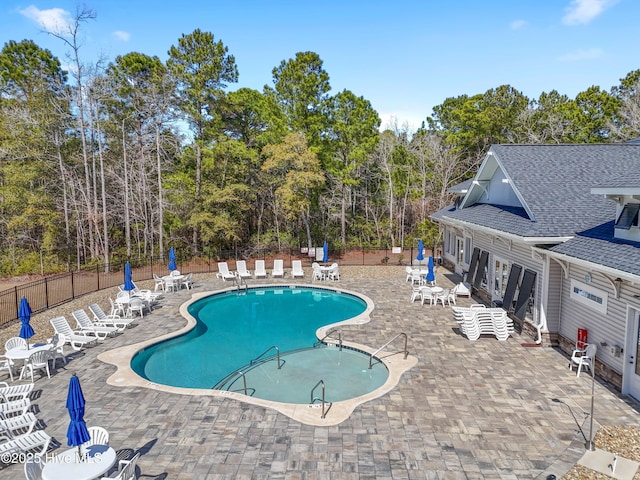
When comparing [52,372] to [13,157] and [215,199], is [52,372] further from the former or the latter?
[13,157]

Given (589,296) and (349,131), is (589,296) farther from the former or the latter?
(349,131)

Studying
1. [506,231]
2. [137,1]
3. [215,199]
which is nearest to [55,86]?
[215,199]

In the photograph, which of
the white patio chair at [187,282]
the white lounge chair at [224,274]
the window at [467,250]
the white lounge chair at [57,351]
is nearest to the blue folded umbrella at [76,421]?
the white lounge chair at [57,351]

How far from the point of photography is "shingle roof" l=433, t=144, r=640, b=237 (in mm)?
11742

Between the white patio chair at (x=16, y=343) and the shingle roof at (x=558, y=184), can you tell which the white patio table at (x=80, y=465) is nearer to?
the white patio chair at (x=16, y=343)

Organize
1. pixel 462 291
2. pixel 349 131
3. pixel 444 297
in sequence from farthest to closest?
pixel 349 131
pixel 462 291
pixel 444 297

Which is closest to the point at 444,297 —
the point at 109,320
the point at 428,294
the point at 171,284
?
the point at 428,294

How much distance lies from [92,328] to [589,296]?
47.4 feet

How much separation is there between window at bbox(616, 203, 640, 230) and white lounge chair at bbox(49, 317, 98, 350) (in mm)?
14510

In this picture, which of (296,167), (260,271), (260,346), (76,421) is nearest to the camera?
(76,421)

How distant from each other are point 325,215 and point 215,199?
11.3 m

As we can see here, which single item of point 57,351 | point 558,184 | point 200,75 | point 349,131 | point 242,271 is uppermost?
point 200,75

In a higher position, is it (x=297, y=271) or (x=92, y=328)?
(x=297, y=271)

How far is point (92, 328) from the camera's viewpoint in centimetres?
1305
